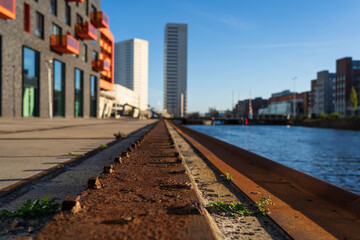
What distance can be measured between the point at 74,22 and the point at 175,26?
17450 cm

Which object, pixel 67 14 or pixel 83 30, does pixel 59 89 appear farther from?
pixel 83 30

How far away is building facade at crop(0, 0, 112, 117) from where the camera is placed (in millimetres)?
19469

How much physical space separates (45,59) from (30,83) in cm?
333

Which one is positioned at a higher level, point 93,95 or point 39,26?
point 39,26

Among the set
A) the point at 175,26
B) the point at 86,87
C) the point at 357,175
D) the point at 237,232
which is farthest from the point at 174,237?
the point at 175,26

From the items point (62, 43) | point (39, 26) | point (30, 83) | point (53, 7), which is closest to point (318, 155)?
point (30, 83)

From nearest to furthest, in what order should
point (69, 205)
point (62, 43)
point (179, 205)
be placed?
1. point (69, 205)
2. point (179, 205)
3. point (62, 43)

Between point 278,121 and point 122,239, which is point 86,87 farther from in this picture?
point 278,121

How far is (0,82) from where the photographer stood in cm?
1864

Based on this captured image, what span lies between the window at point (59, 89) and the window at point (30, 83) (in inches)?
138

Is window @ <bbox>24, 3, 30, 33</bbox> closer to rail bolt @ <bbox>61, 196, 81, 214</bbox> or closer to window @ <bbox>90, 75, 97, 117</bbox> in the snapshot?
window @ <bbox>90, 75, 97, 117</bbox>

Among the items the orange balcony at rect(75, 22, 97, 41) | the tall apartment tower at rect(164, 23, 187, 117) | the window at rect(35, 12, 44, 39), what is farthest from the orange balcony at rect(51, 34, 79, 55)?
the tall apartment tower at rect(164, 23, 187, 117)

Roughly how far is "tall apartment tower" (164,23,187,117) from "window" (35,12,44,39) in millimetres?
169971

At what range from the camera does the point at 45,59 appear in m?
24.8
